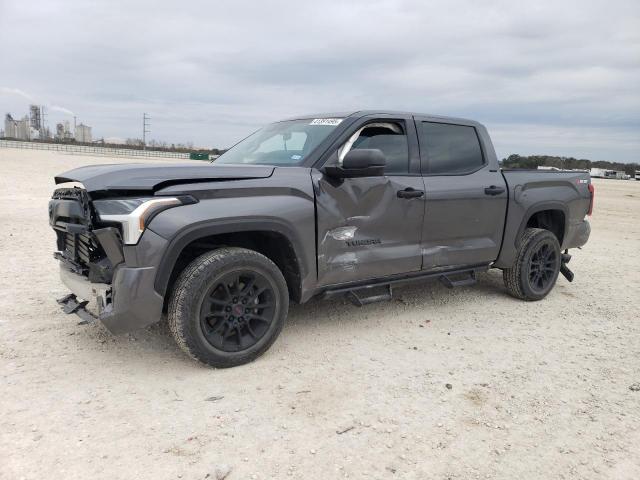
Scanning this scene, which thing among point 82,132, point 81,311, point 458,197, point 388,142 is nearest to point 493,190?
point 458,197

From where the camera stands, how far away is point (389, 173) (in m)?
4.32

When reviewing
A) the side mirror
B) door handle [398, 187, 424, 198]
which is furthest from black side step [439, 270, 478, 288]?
the side mirror

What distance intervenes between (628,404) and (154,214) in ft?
10.7

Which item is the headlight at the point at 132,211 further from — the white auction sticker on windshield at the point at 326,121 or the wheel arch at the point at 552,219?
the wheel arch at the point at 552,219

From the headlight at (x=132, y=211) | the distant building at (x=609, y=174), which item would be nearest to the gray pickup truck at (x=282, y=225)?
the headlight at (x=132, y=211)

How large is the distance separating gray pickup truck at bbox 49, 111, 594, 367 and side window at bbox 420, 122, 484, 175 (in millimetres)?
15

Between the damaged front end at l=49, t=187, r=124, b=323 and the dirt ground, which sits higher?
the damaged front end at l=49, t=187, r=124, b=323

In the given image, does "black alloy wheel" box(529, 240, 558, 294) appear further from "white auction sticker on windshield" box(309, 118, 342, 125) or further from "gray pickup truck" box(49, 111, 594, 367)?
"white auction sticker on windshield" box(309, 118, 342, 125)

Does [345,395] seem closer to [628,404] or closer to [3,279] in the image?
[628,404]

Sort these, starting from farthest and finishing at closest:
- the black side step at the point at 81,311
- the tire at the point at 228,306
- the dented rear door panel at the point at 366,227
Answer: the dented rear door panel at the point at 366,227 → the black side step at the point at 81,311 → the tire at the point at 228,306

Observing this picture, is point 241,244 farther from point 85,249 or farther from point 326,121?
point 326,121

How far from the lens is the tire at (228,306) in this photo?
334 centimetres

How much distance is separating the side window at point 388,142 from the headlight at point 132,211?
1684 millimetres

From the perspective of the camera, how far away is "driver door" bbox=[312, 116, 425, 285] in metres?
3.92
